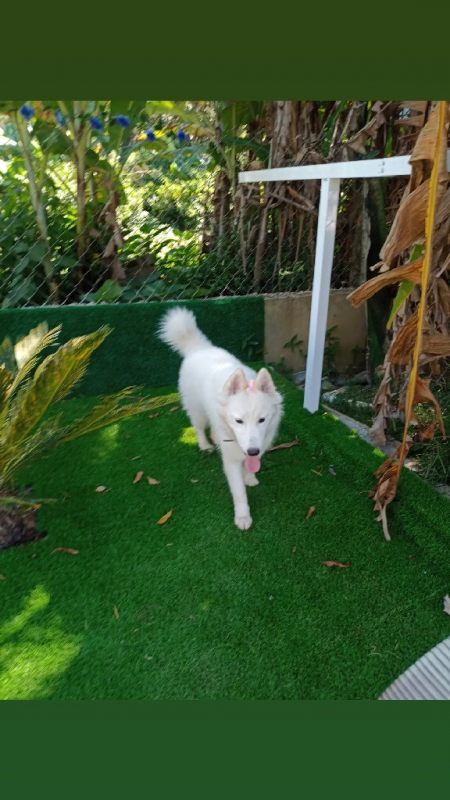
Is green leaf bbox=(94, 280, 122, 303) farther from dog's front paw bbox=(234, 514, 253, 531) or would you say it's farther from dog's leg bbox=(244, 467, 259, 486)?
dog's front paw bbox=(234, 514, 253, 531)

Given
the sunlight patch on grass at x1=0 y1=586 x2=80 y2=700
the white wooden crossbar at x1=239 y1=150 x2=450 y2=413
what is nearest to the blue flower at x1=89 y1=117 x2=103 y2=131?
the white wooden crossbar at x1=239 y1=150 x2=450 y2=413

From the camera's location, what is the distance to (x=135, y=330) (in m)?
4.54

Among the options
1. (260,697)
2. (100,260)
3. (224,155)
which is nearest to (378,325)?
(224,155)

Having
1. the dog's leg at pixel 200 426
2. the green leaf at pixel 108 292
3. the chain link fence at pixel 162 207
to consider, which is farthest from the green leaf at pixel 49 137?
the dog's leg at pixel 200 426

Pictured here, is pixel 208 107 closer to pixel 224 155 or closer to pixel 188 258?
pixel 224 155

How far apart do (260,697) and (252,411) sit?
4.34 feet

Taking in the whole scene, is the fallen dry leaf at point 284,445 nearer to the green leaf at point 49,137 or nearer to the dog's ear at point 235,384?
the dog's ear at point 235,384

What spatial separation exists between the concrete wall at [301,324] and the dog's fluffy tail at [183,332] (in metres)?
1.24

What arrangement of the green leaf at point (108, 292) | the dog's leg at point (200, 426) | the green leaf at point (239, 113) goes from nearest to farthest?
the dog's leg at point (200, 426) → the green leaf at point (108, 292) → the green leaf at point (239, 113)

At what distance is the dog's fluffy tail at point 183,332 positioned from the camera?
3.71 meters

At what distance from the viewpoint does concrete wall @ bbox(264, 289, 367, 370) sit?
4891mm

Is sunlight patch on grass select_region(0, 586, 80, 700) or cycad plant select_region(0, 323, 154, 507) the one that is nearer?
sunlight patch on grass select_region(0, 586, 80, 700)

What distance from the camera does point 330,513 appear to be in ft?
10.1

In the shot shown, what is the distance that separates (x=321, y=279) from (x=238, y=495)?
5.57 ft
